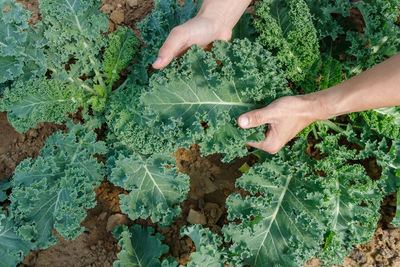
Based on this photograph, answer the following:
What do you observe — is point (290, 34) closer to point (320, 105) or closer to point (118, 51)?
point (320, 105)

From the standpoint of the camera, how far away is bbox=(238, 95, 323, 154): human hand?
3227 mm

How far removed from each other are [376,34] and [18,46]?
13.2 feet

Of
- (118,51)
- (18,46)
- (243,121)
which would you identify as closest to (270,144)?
(243,121)

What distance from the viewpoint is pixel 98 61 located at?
4.18 m

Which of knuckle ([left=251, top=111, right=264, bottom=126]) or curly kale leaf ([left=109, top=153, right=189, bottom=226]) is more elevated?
knuckle ([left=251, top=111, right=264, bottom=126])

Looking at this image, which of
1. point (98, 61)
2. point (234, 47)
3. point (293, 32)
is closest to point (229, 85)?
point (234, 47)

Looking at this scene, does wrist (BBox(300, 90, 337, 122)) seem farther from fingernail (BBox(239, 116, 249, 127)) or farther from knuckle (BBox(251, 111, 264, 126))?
fingernail (BBox(239, 116, 249, 127))

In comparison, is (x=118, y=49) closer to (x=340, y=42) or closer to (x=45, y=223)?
(x=45, y=223)

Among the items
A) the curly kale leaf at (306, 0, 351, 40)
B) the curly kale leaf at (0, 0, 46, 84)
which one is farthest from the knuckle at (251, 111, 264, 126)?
the curly kale leaf at (0, 0, 46, 84)

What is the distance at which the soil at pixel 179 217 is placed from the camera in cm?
400

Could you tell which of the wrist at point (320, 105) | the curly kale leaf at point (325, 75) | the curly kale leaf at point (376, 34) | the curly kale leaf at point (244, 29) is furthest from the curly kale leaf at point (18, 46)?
the curly kale leaf at point (376, 34)

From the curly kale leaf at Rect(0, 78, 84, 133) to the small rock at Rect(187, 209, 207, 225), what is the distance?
6.23ft

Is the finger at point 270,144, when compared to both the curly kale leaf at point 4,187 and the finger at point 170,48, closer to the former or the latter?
the finger at point 170,48

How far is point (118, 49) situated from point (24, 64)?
3.66 ft
